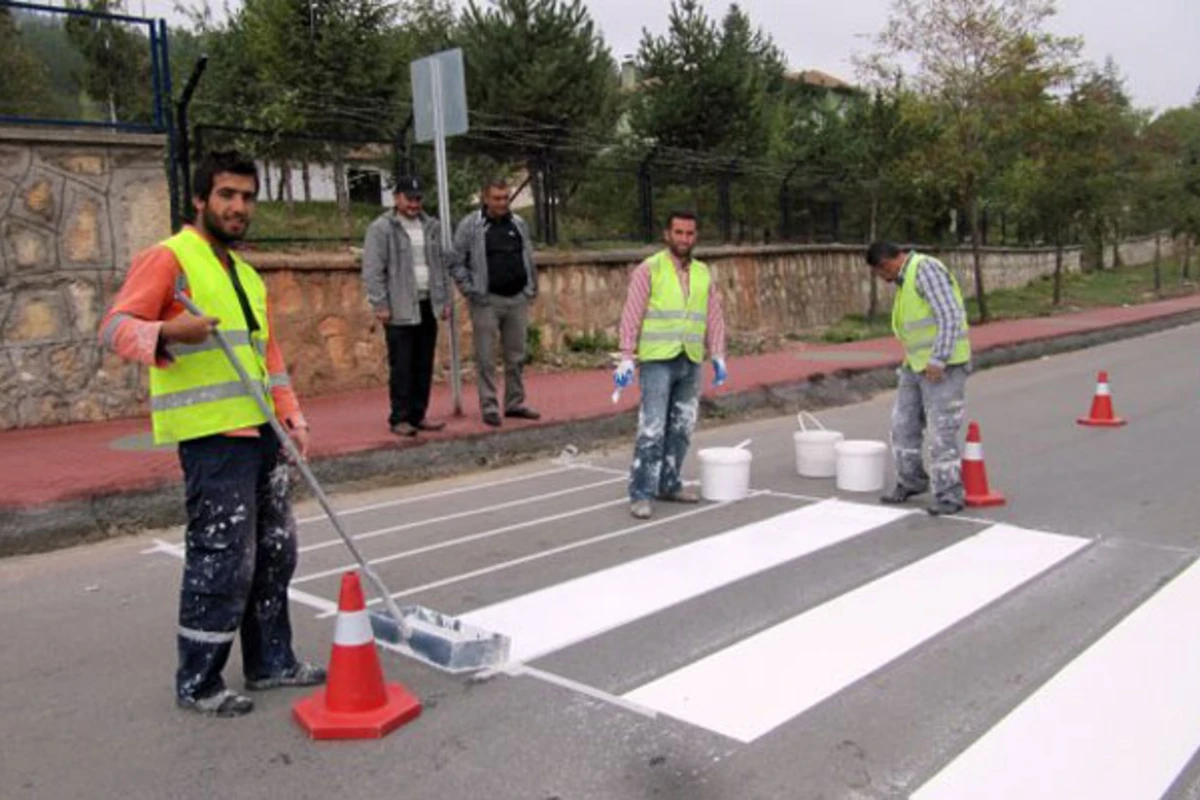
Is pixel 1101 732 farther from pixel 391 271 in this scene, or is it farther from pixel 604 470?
pixel 391 271

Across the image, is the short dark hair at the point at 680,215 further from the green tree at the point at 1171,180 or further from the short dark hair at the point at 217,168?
the green tree at the point at 1171,180

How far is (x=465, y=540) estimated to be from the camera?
258 inches

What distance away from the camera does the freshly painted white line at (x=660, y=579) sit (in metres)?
4.85

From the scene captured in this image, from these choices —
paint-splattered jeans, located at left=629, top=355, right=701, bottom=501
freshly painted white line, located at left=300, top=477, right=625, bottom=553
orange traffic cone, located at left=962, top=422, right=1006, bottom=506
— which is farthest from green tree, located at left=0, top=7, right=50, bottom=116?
orange traffic cone, located at left=962, top=422, right=1006, bottom=506

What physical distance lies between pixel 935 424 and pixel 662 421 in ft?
5.79

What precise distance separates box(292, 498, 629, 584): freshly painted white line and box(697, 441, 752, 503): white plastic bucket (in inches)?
23.5

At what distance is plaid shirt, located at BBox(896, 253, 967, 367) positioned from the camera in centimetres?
674

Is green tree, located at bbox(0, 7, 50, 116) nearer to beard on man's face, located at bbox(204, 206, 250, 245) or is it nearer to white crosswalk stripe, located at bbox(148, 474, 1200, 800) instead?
white crosswalk stripe, located at bbox(148, 474, 1200, 800)

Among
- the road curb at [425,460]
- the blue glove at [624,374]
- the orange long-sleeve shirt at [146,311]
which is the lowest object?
the road curb at [425,460]

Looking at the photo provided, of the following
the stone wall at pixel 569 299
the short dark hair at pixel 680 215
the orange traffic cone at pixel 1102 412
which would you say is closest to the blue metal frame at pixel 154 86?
the stone wall at pixel 569 299

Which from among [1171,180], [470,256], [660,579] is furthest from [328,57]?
[1171,180]

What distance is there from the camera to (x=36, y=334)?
9.13m

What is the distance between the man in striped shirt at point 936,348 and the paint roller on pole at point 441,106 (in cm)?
388

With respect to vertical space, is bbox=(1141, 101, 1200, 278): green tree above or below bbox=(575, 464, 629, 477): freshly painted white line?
above
